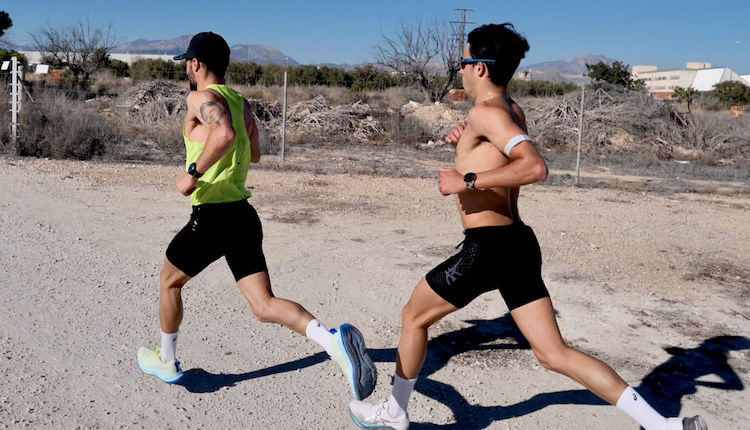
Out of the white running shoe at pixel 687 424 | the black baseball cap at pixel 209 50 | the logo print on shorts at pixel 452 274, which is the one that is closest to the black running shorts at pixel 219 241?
the black baseball cap at pixel 209 50

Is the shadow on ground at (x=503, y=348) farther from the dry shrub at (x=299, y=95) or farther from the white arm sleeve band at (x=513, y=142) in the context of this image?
the dry shrub at (x=299, y=95)

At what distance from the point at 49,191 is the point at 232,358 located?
6411 mm

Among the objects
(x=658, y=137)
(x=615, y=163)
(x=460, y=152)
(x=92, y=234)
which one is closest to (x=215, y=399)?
(x=460, y=152)

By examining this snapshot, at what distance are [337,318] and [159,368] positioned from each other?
1.65 meters

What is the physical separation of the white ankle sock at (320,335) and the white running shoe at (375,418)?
0.32 meters

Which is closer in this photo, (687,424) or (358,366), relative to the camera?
(687,424)

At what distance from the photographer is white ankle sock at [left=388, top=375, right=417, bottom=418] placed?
3.29 metres

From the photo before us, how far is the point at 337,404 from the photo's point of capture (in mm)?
3832

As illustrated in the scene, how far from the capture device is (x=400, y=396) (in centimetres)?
332

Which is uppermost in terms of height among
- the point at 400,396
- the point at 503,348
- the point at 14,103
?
the point at 14,103

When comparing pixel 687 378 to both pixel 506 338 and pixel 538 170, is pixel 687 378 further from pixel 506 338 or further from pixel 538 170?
pixel 538 170

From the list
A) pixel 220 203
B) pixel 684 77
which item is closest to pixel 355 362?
pixel 220 203

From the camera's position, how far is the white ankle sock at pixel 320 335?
332 centimetres

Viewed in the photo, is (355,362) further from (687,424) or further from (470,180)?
(687,424)
